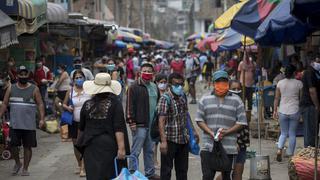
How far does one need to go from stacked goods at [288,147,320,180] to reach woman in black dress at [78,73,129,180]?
2668mm

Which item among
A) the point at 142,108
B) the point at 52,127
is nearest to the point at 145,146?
the point at 142,108

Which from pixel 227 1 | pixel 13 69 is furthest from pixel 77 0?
pixel 13 69

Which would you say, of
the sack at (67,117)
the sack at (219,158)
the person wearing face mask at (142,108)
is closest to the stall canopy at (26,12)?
the sack at (67,117)

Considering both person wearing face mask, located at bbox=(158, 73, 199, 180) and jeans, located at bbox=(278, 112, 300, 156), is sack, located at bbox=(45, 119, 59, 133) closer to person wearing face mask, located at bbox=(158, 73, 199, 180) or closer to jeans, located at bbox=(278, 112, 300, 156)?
jeans, located at bbox=(278, 112, 300, 156)

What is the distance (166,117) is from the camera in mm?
8820

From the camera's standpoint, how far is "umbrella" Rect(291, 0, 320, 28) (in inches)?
314

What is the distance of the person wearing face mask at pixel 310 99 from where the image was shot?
10.5 metres

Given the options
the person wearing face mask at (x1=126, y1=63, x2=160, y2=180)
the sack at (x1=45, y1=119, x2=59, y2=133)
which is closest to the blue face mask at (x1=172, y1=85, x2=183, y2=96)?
the person wearing face mask at (x1=126, y1=63, x2=160, y2=180)

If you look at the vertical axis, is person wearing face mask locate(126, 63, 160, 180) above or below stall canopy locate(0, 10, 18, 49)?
below

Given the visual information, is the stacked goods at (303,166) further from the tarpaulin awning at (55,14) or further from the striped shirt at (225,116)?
the tarpaulin awning at (55,14)

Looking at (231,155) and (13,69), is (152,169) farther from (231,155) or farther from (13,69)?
(13,69)

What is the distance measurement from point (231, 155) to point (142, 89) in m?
2.40

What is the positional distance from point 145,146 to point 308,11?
3.15 meters

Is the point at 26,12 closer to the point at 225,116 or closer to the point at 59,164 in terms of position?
the point at 59,164
